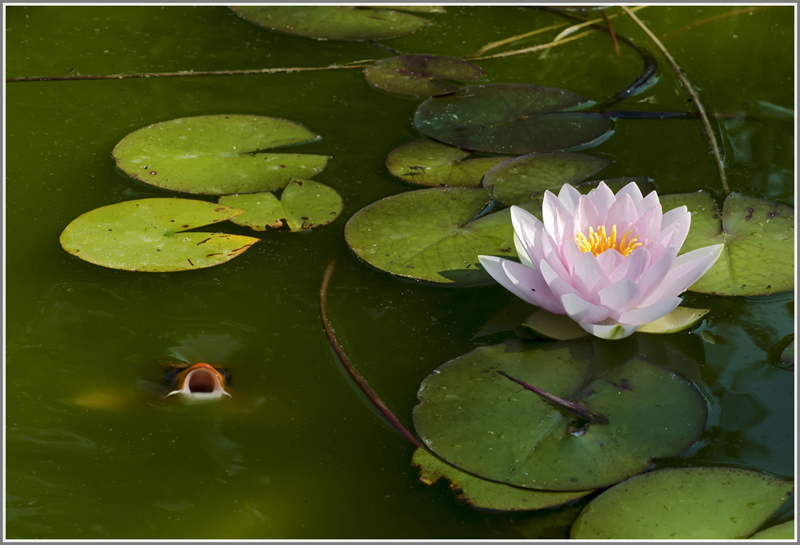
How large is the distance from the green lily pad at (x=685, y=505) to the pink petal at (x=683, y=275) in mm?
400

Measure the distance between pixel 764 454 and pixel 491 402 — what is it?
57 cm

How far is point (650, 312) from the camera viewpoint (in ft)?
4.73

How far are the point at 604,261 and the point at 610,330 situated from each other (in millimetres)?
172

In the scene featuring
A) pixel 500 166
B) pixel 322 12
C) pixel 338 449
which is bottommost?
pixel 338 449

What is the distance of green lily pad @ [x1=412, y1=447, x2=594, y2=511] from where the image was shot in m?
1.20

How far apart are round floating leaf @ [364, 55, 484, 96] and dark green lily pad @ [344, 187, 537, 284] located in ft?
2.40

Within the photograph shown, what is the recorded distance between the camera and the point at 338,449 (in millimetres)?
1355

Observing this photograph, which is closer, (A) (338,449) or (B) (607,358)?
(A) (338,449)

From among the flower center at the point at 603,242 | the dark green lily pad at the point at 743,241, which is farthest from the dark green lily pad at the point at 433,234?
the dark green lily pad at the point at 743,241

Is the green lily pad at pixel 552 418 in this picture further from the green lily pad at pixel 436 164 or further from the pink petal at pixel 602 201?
the green lily pad at pixel 436 164

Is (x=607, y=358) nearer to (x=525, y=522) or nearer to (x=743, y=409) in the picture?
(x=743, y=409)

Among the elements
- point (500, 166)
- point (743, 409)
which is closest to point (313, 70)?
point (500, 166)

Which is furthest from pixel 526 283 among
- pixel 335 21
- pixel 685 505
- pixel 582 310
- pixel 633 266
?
pixel 335 21

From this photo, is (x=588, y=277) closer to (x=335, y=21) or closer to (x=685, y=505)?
(x=685, y=505)
